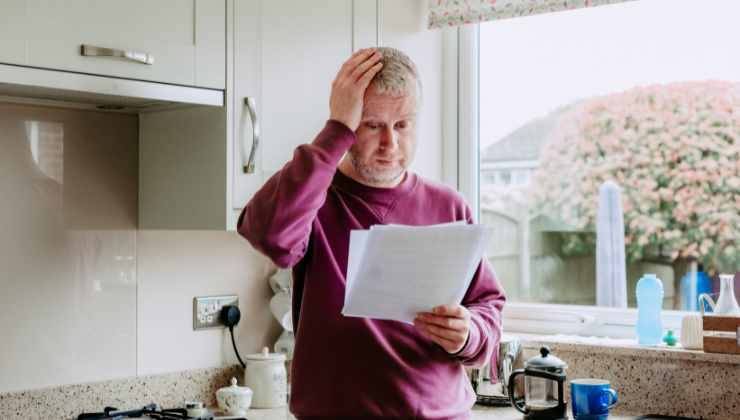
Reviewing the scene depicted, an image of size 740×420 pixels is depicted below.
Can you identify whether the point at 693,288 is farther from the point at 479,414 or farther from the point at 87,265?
the point at 87,265

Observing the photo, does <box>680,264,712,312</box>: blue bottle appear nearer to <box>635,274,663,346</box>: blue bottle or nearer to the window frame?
<box>635,274,663,346</box>: blue bottle

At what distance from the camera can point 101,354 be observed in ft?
7.95

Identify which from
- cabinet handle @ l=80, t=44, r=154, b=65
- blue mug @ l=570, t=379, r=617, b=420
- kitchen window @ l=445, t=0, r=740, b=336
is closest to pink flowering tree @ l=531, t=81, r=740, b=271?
kitchen window @ l=445, t=0, r=740, b=336

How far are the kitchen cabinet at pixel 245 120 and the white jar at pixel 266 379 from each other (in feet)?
1.58

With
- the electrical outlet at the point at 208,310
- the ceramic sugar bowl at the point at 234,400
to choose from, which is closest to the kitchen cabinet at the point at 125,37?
the electrical outlet at the point at 208,310

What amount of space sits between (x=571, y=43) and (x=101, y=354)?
5.63 feet

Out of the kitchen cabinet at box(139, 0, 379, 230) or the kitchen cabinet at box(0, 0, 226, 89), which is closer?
the kitchen cabinet at box(0, 0, 226, 89)

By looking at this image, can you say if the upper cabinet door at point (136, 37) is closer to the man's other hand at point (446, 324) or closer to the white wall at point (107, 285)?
the white wall at point (107, 285)

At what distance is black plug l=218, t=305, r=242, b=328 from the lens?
270 centimetres

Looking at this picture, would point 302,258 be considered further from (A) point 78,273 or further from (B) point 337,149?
(A) point 78,273

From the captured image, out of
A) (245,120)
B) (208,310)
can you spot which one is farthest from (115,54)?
(208,310)

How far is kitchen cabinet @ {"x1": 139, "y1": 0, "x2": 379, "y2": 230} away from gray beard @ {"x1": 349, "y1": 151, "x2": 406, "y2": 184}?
0.60 meters

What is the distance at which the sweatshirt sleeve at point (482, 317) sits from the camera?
1.71m

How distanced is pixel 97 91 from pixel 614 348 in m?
1.58
